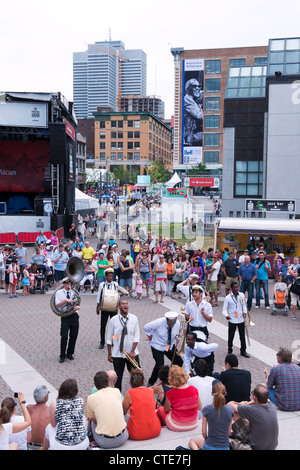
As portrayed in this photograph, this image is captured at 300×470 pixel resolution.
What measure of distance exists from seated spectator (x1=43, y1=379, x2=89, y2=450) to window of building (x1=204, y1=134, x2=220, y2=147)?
9008cm

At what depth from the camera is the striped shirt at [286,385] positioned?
24.1 feet

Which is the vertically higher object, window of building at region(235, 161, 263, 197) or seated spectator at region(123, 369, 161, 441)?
window of building at region(235, 161, 263, 197)

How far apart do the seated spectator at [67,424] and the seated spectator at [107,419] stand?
37 cm

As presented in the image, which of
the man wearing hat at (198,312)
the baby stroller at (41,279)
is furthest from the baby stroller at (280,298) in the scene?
the baby stroller at (41,279)

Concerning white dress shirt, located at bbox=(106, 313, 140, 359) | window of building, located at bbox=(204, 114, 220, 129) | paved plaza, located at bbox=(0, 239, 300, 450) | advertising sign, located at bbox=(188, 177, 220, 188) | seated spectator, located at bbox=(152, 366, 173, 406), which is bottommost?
paved plaza, located at bbox=(0, 239, 300, 450)

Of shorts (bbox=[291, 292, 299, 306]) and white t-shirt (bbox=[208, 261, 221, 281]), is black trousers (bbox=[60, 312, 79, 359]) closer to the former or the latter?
→ white t-shirt (bbox=[208, 261, 221, 281])

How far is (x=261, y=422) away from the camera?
5992 mm

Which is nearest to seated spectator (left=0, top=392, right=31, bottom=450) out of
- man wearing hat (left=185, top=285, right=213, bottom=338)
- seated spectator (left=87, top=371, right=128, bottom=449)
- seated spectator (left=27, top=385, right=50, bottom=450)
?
seated spectator (left=27, top=385, right=50, bottom=450)

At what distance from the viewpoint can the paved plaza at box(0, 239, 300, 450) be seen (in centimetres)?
874

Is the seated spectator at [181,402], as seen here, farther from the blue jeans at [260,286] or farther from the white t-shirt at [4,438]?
the blue jeans at [260,286]

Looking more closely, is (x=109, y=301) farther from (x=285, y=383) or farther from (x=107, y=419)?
(x=107, y=419)
